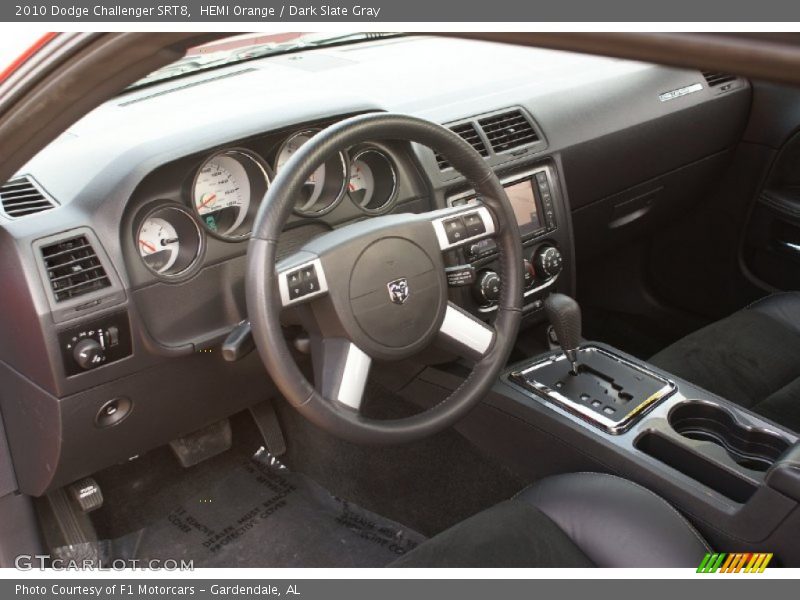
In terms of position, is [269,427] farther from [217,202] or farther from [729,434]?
[729,434]

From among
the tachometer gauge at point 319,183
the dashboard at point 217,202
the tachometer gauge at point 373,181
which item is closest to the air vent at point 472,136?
the dashboard at point 217,202

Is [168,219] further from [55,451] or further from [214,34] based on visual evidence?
[214,34]

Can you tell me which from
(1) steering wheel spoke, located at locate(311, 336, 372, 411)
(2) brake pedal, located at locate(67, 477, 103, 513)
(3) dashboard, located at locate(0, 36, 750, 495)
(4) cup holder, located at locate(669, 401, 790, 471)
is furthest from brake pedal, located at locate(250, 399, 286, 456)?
(4) cup holder, located at locate(669, 401, 790, 471)

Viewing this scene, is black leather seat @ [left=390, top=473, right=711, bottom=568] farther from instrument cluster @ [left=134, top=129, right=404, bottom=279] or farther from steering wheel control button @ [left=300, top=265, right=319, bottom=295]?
instrument cluster @ [left=134, top=129, right=404, bottom=279]

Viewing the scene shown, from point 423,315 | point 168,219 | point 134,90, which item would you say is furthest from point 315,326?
point 134,90

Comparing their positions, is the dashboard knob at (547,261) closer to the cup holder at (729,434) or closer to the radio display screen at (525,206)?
the radio display screen at (525,206)

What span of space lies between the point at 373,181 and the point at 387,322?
2.00ft

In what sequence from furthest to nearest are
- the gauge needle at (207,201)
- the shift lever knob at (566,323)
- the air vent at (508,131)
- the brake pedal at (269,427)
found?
the brake pedal at (269,427), the air vent at (508,131), the shift lever knob at (566,323), the gauge needle at (207,201)

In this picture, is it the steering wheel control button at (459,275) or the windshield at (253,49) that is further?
the windshield at (253,49)

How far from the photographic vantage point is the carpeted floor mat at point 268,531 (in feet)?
7.32

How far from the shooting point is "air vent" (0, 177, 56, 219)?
65.3 inches
